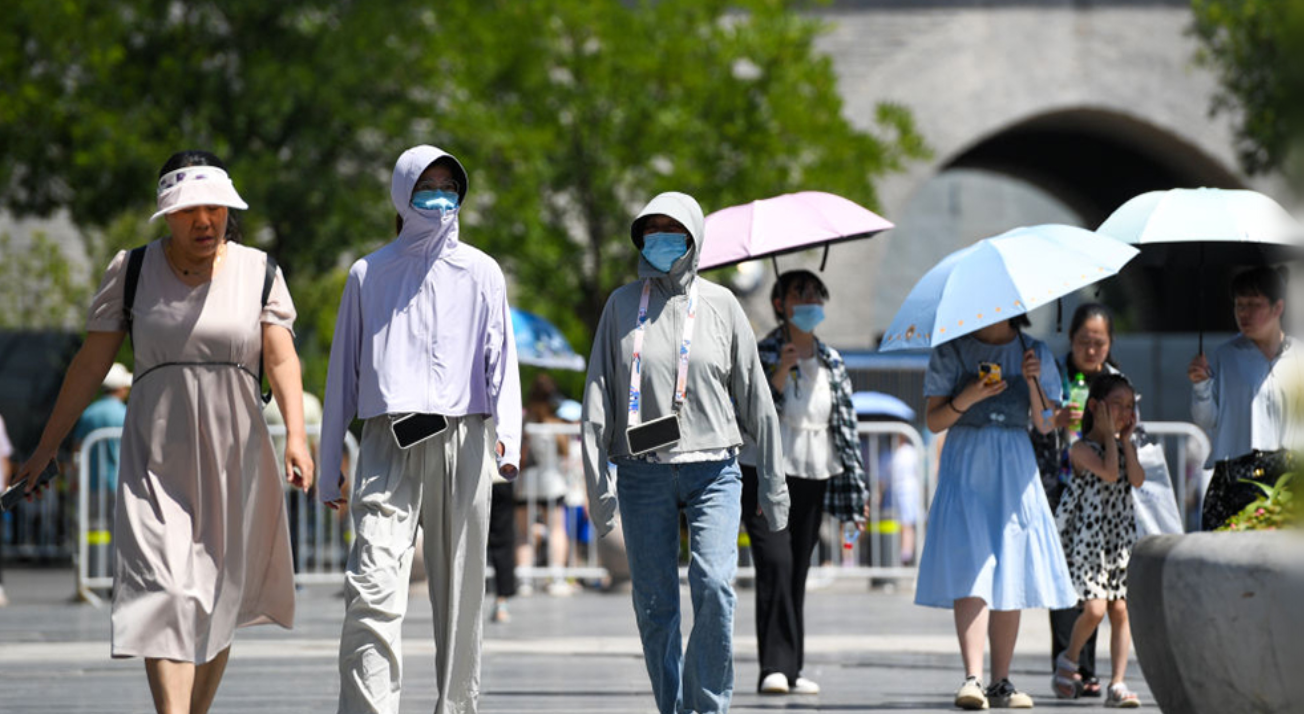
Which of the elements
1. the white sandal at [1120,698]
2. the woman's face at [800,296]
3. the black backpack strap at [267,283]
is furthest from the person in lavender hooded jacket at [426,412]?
the white sandal at [1120,698]

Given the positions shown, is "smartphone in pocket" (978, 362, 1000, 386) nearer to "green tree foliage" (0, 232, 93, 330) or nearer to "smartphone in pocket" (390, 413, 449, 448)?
"smartphone in pocket" (390, 413, 449, 448)

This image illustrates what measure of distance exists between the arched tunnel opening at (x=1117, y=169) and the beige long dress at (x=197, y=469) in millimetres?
24215

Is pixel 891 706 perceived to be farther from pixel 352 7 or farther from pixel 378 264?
pixel 352 7

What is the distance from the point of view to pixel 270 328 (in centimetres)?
747

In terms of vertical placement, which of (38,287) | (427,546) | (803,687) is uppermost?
(38,287)

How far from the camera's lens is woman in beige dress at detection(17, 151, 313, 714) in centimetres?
714

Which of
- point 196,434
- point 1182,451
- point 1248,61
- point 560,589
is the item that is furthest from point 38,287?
point 196,434

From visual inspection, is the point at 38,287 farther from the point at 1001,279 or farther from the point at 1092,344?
the point at 1001,279

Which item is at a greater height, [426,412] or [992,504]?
[426,412]

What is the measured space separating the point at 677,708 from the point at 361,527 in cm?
137

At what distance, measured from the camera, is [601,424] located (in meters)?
7.94

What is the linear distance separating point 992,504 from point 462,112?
1549 cm

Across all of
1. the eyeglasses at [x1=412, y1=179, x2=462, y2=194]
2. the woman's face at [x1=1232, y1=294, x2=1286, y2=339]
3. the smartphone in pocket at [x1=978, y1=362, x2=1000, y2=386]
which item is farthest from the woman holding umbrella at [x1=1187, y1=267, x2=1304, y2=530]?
the eyeglasses at [x1=412, y1=179, x2=462, y2=194]

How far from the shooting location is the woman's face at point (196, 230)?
734 centimetres
